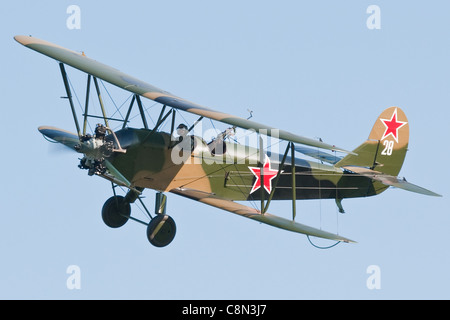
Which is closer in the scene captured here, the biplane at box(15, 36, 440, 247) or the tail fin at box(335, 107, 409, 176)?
the biplane at box(15, 36, 440, 247)

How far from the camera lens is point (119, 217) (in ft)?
66.5

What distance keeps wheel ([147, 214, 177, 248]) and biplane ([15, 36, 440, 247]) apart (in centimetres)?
2

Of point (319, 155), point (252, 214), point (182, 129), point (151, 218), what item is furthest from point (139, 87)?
point (319, 155)

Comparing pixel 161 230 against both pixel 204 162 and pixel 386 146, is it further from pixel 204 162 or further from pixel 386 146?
pixel 386 146

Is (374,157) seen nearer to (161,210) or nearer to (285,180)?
(285,180)

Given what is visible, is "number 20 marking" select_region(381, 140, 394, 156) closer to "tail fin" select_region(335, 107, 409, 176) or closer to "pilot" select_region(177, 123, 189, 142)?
"tail fin" select_region(335, 107, 409, 176)

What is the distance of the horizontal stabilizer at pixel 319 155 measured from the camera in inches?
902

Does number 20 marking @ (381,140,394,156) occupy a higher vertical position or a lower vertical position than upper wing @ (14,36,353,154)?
lower

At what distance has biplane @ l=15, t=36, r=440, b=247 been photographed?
18.8m

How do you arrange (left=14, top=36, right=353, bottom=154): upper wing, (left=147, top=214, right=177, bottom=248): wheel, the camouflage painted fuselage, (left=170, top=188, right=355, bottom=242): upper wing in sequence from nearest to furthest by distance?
(left=14, top=36, right=353, bottom=154): upper wing → (left=170, top=188, right=355, bottom=242): upper wing → (left=147, top=214, right=177, bottom=248): wheel → the camouflage painted fuselage

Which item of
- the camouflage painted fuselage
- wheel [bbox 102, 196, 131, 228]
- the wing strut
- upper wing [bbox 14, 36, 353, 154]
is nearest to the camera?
upper wing [bbox 14, 36, 353, 154]

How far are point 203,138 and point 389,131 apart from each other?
185 inches

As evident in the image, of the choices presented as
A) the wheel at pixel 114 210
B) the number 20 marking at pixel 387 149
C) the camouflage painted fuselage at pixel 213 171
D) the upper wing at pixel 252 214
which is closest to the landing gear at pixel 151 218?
the wheel at pixel 114 210

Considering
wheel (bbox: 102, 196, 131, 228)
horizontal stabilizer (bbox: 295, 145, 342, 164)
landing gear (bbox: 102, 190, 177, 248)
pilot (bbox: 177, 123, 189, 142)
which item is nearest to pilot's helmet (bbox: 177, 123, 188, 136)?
pilot (bbox: 177, 123, 189, 142)
